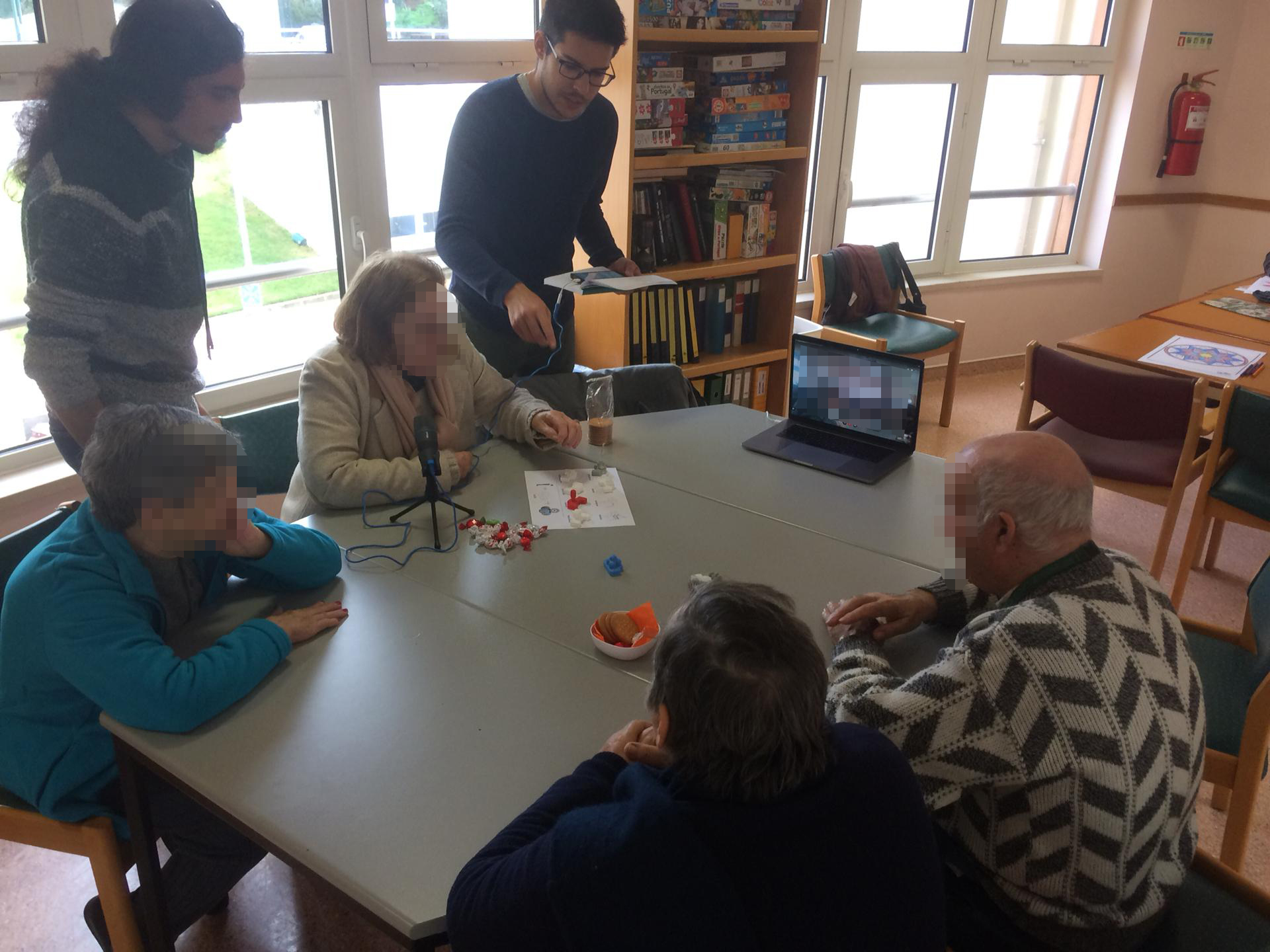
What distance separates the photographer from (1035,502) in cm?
120

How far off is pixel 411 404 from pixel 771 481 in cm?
83

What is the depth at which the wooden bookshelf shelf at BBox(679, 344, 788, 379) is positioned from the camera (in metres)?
3.80

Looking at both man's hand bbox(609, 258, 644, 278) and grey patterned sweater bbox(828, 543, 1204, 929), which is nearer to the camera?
grey patterned sweater bbox(828, 543, 1204, 929)

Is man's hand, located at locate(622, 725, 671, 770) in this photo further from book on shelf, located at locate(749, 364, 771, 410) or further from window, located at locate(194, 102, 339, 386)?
book on shelf, located at locate(749, 364, 771, 410)

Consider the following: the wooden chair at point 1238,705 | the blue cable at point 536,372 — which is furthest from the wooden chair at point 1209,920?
the blue cable at point 536,372

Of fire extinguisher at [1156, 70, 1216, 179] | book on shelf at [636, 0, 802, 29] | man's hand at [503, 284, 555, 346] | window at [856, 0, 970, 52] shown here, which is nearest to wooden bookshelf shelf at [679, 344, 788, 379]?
book on shelf at [636, 0, 802, 29]

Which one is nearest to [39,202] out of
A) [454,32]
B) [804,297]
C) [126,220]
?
[126,220]

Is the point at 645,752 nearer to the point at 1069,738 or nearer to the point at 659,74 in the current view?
the point at 1069,738

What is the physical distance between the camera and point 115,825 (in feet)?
4.83

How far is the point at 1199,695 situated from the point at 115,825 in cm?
159

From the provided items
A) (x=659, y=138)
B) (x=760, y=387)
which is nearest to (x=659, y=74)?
(x=659, y=138)

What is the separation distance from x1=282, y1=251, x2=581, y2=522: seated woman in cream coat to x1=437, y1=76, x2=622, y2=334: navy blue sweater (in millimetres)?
415

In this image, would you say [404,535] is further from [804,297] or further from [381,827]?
[804,297]

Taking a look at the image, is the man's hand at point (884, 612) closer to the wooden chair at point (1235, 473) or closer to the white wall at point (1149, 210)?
the wooden chair at point (1235, 473)
